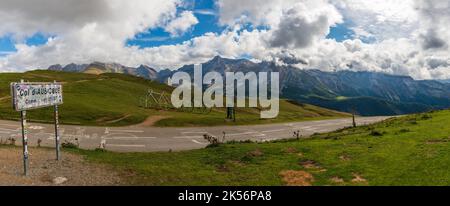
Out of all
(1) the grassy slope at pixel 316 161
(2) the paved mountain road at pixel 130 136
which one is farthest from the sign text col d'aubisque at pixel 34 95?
(2) the paved mountain road at pixel 130 136

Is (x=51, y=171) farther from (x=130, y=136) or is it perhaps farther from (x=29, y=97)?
(x=130, y=136)

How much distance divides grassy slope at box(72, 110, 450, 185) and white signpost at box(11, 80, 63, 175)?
595cm

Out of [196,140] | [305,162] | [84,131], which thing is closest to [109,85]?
[84,131]

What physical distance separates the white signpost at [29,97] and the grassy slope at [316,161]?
19.5 feet

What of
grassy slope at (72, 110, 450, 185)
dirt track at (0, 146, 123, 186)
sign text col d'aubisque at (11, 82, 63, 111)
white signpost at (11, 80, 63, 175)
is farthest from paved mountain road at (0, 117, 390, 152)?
white signpost at (11, 80, 63, 175)

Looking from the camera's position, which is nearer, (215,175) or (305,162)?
(215,175)

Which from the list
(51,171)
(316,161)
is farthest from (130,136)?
(316,161)

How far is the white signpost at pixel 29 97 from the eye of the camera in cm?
2434

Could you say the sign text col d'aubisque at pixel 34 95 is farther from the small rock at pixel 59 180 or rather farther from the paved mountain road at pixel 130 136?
the paved mountain road at pixel 130 136

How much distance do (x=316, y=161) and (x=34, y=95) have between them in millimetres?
19781

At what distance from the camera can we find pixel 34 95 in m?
26.9

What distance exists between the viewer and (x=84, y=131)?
6969cm
